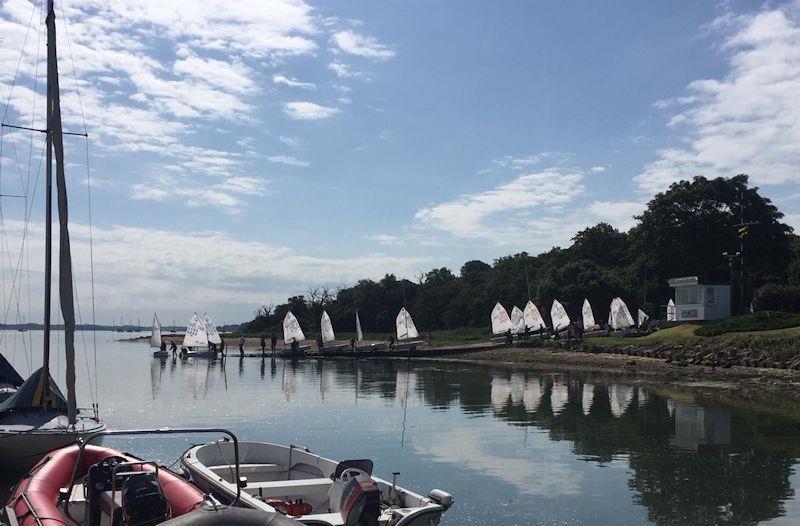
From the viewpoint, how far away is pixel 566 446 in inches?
788

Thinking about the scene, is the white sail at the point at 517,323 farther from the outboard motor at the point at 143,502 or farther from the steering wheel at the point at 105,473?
the outboard motor at the point at 143,502

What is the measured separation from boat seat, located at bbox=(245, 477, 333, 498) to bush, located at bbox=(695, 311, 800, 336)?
123 ft

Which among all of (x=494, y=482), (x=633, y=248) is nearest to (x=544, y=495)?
(x=494, y=482)

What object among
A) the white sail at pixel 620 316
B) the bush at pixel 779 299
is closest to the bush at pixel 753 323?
the bush at pixel 779 299

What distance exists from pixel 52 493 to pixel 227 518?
4.41m

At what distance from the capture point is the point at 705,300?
170 feet

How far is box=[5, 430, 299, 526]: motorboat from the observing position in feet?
30.0

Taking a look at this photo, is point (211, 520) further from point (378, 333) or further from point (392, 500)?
point (378, 333)

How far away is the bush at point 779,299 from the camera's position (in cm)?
4944

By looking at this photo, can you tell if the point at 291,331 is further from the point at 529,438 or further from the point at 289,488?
the point at 289,488

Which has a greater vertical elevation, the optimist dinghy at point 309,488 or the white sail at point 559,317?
the white sail at point 559,317

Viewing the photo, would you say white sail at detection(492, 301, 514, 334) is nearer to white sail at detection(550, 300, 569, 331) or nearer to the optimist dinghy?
white sail at detection(550, 300, 569, 331)

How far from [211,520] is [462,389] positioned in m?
29.1

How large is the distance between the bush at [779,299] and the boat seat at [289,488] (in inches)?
1796
